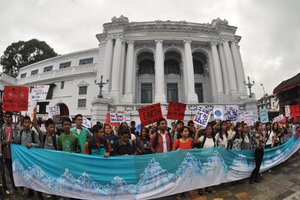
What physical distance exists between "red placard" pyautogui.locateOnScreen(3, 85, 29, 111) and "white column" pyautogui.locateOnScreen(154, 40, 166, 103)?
13.3 meters

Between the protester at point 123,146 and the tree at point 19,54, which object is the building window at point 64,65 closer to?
the tree at point 19,54

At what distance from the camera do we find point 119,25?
826 inches

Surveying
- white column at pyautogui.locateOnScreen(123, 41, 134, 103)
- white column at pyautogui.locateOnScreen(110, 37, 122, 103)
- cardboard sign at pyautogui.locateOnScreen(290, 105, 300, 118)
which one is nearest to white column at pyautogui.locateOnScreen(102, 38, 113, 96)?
white column at pyautogui.locateOnScreen(110, 37, 122, 103)

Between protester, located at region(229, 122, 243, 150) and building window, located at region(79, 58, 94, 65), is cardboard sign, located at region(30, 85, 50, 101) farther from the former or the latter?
building window, located at region(79, 58, 94, 65)

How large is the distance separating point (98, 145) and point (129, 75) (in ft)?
55.1

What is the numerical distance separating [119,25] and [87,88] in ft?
30.6

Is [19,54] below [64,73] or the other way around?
the other way around

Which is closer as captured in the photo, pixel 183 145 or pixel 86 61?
pixel 183 145

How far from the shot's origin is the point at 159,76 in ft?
63.1

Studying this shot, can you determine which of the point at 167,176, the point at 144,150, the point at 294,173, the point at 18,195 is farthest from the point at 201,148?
the point at 18,195

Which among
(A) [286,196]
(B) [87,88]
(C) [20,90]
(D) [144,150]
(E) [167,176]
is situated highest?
(B) [87,88]

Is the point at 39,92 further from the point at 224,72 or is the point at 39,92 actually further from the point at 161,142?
the point at 224,72

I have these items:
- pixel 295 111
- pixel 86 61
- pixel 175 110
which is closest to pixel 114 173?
pixel 175 110

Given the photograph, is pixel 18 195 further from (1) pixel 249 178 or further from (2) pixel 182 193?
(1) pixel 249 178
